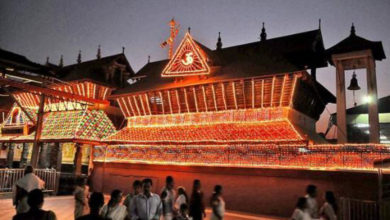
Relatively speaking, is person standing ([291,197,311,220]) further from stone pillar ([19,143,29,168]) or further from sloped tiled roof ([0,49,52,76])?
stone pillar ([19,143,29,168])

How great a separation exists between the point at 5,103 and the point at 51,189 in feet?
61.7

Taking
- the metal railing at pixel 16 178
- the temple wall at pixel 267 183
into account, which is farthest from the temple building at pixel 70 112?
the temple wall at pixel 267 183

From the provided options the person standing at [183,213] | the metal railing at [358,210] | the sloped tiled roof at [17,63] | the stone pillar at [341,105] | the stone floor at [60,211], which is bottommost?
the stone floor at [60,211]

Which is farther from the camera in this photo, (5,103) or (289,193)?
(5,103)

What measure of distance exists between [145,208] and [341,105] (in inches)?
581

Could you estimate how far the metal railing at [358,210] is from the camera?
37.0 ft

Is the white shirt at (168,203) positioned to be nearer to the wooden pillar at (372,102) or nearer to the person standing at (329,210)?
the person standing at (329,210)

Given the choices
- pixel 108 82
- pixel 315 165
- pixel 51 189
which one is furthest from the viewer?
pixel 108 82

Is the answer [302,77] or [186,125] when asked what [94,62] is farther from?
[302,77]

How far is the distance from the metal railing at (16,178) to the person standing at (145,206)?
13.4m

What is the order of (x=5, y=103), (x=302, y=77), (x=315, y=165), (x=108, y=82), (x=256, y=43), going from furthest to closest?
(x=5, y=103) → (x=108, y=82) → (x=256, y=43) → (x=302, y=77) → (x=315, y=165)

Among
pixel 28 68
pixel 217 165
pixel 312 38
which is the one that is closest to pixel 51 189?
pixel 28 68

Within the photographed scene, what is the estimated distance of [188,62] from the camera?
2053 cm

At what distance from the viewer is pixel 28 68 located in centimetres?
1998
